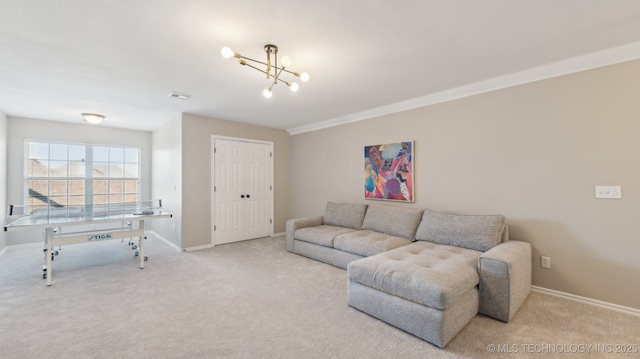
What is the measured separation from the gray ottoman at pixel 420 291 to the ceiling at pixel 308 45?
1.91 metres

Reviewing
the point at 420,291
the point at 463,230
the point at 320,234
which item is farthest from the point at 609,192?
the point at 320,234

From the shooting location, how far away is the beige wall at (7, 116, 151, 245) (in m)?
4.78

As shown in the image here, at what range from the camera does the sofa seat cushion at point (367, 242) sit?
332cm

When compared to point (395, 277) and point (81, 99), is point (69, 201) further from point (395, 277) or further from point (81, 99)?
point (395, 277)

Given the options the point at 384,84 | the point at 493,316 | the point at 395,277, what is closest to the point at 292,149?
the point at 384,84

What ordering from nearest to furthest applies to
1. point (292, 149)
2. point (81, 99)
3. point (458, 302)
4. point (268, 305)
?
point (458, 302) → point (268, 305) → point (81, 99) → point (292, 149)

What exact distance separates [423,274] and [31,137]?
6843mm

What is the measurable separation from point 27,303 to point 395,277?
11.6 ft

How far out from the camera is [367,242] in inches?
135

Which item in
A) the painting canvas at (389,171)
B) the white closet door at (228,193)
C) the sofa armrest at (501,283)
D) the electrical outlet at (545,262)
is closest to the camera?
the sofa armrest at (501,283)

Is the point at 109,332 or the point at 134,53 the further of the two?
the point at 134,53

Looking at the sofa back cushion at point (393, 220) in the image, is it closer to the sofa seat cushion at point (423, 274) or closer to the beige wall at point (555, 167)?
the beige wall at point (555, 167)

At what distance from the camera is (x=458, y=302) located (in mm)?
2104

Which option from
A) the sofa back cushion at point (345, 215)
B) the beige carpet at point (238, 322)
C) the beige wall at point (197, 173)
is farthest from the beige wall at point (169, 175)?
the sofa back cushion at point (345, 215)
